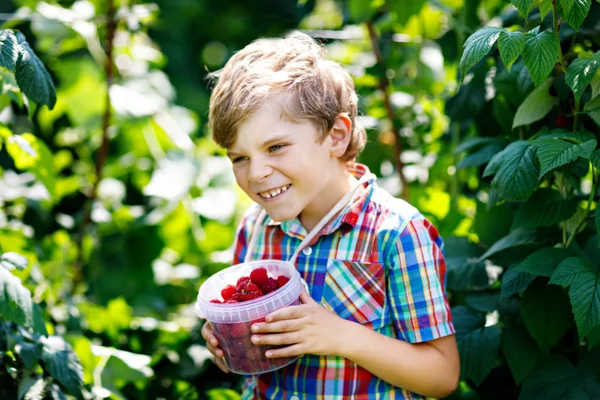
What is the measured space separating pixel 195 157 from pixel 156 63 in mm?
508

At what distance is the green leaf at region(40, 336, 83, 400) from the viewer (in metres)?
1.51

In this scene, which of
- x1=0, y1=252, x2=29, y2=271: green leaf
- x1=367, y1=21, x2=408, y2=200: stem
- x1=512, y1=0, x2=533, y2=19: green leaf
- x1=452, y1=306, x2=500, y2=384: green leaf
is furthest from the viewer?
x1=367, y1=21, x2=408, y2=200: stem

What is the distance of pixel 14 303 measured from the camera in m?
1.39

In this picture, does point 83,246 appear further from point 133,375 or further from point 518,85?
point 518,85

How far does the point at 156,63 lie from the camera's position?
2906 millimetres

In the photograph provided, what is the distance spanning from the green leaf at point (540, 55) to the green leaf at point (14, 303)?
1007 millimetres

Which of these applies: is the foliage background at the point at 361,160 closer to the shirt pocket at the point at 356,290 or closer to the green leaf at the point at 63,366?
the green leaf at the point at 63,366

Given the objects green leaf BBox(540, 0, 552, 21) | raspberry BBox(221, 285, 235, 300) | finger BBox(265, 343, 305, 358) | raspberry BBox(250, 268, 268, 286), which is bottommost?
finger BBox(265, 343, 305, 358)

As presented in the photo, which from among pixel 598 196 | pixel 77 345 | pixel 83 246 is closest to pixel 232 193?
pixel 83 246

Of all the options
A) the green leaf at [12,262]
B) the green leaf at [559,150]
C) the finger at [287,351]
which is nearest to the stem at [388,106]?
the green leaf at [559,150]

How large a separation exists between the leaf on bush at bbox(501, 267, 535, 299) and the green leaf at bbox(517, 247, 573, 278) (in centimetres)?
5

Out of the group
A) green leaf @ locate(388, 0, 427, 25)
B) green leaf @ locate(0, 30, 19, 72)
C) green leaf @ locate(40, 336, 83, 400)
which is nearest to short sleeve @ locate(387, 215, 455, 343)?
green leaf @ locate(40, 336, 83, 400)

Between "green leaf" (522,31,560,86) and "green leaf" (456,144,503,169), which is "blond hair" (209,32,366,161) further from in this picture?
"green leaf" (522,31,560,86)

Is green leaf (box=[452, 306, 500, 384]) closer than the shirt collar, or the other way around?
the shirt collar
